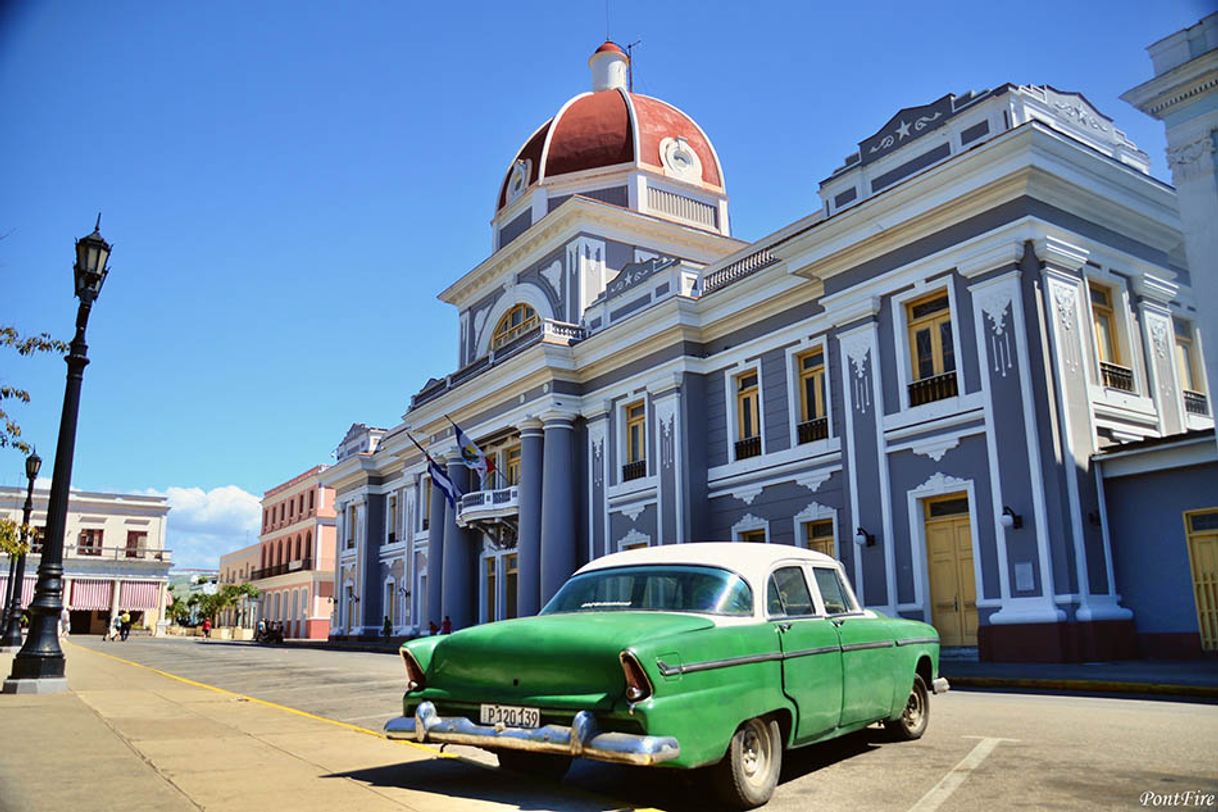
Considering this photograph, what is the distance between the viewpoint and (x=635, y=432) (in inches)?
1048

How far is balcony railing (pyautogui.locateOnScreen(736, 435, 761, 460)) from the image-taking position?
22656 millimetres

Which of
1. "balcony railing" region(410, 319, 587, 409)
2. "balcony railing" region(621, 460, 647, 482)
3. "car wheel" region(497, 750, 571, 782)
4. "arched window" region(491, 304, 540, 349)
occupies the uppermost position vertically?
"arched window" region(491, 304, 540, 349)

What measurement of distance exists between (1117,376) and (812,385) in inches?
246

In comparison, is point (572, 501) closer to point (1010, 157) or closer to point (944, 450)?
point (944, 450)

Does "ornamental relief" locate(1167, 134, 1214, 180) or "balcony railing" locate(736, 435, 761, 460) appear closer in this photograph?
"ornamental relief" locate(1167, 134, 1214, 180)

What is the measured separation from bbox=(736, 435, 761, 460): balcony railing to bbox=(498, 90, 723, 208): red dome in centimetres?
1369

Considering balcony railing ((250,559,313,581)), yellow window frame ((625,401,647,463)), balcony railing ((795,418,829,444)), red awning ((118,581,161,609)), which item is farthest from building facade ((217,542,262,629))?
balcony railing ((795,418,829,444))

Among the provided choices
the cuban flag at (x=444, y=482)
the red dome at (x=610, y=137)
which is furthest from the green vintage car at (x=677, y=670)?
the red dome at (x=610, y=137)

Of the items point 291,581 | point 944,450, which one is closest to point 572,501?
point 944,450

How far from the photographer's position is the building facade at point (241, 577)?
2965 inches

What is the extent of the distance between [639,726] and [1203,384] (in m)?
18.9

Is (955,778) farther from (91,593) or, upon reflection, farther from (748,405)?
(91,593)

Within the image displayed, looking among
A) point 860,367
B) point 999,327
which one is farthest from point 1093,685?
point 860,367

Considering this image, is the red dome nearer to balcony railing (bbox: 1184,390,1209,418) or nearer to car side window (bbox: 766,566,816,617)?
balcony railing (bbox: 1184,390,1209,418)
